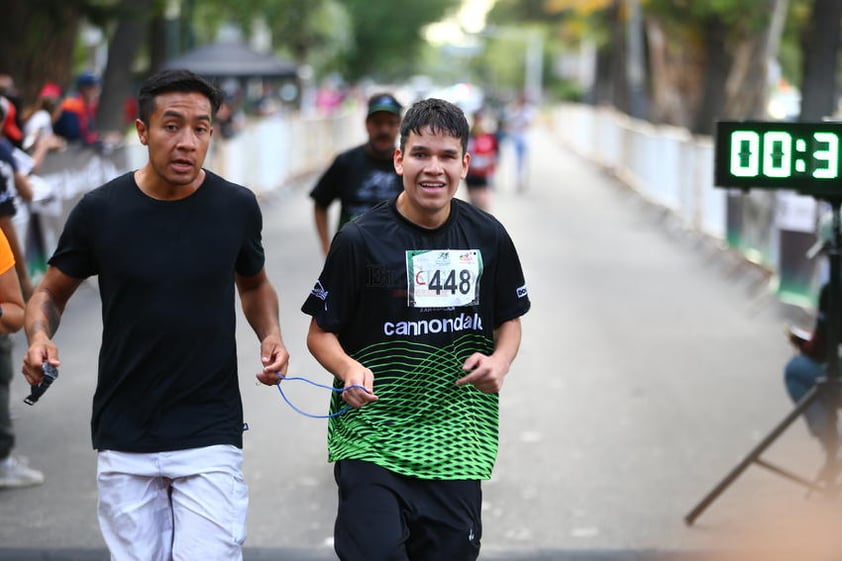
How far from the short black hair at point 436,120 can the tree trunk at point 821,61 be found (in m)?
7.36

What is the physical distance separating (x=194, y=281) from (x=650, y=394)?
249 inches

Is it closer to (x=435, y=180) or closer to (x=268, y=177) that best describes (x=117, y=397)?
(x=435, y=180)

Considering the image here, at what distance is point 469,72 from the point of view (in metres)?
185

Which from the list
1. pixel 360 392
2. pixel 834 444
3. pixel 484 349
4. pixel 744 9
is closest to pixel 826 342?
pixel 834 444

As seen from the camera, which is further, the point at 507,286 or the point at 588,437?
the point at 588,437

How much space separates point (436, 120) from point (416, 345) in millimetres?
649

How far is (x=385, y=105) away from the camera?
7672mm

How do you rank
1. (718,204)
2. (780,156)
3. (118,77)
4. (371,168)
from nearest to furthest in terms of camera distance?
(780,156) → (371,168) → (718,204) → (118,77)

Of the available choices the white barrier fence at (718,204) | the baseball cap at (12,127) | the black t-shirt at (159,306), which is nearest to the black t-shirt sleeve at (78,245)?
the black t-shirt at (159,306)

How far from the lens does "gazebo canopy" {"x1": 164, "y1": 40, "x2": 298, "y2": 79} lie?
92.8 ft

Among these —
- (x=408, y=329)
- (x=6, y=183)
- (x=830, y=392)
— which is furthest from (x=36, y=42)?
(x=408, y=329)

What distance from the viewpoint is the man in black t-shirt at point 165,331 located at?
159 inches

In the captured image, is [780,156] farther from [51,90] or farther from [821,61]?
[51,90]

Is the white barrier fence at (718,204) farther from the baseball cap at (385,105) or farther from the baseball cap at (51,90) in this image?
the baseball cap at (51,90)
